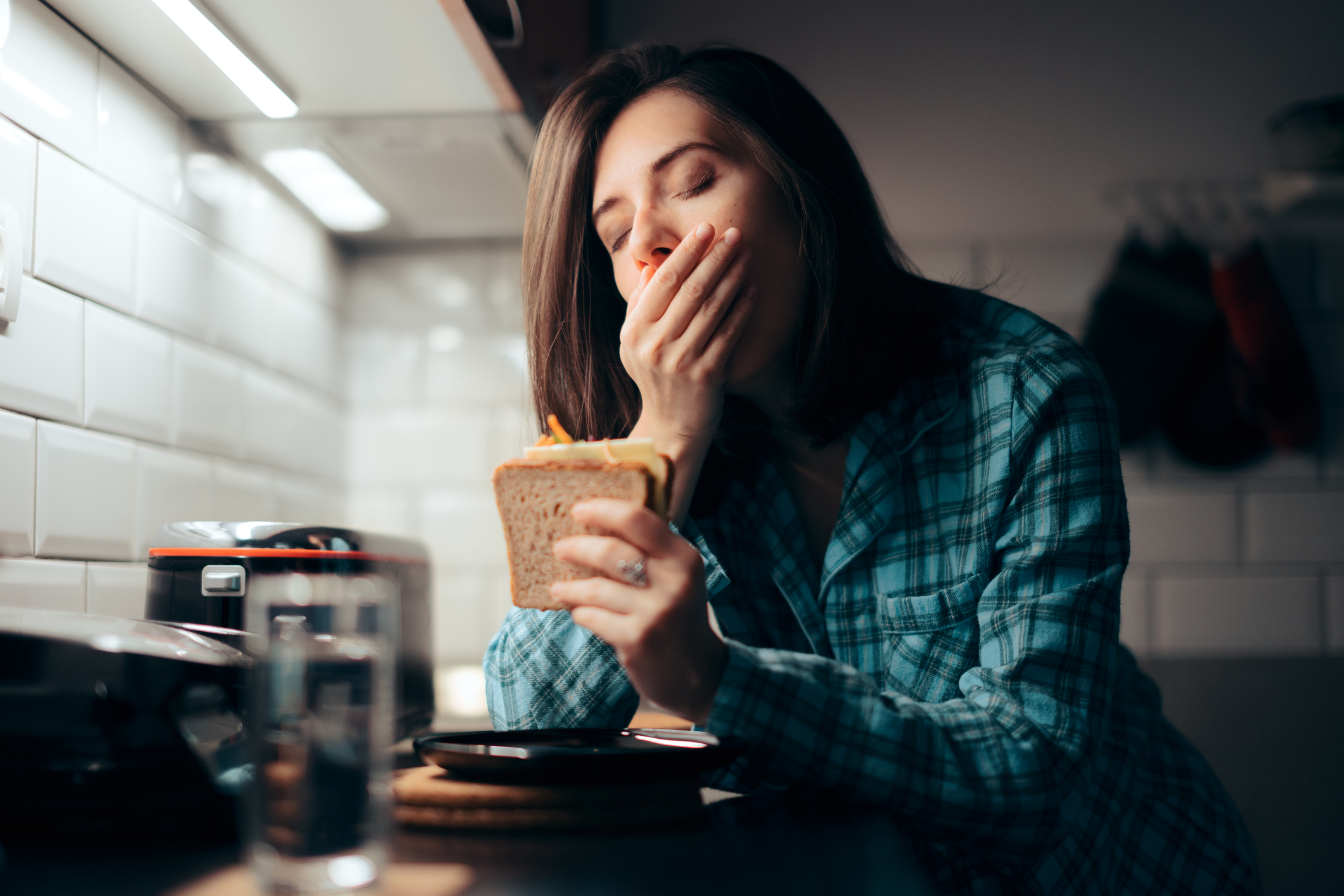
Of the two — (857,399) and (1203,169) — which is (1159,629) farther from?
(857,399)

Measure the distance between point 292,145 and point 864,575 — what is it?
3.72 ft

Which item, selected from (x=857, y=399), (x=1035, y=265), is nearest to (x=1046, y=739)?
(x=857, y=399)

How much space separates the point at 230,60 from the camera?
1195mm

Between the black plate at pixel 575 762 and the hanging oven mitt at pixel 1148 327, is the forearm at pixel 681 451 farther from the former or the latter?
the hanging oven mitt at pixel 1148 327

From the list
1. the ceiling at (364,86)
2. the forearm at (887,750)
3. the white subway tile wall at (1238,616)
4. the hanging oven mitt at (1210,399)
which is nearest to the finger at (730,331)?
the forearm at (887,750)

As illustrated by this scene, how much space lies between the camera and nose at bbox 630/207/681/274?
0.96m

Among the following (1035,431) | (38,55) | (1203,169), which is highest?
(1203,169)

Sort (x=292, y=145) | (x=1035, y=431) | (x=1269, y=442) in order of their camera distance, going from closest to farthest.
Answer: (x=1035, y=431), (x=292, y=145), (x=1269, y=442)

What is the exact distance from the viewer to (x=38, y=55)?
1.01 metres

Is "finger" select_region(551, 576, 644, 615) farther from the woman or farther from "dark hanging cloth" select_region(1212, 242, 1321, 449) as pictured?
"dark hanging cloth" select_region(1212, 242, 1321, 449)

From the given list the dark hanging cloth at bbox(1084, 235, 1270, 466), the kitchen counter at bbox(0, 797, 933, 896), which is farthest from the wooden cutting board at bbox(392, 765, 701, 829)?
the dark hanging cloth at bbox(1084, 235, 1270, 466)

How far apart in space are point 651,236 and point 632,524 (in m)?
0.47

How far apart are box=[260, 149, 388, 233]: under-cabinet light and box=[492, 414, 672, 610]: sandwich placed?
1045mm

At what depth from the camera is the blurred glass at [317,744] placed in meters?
0.47
